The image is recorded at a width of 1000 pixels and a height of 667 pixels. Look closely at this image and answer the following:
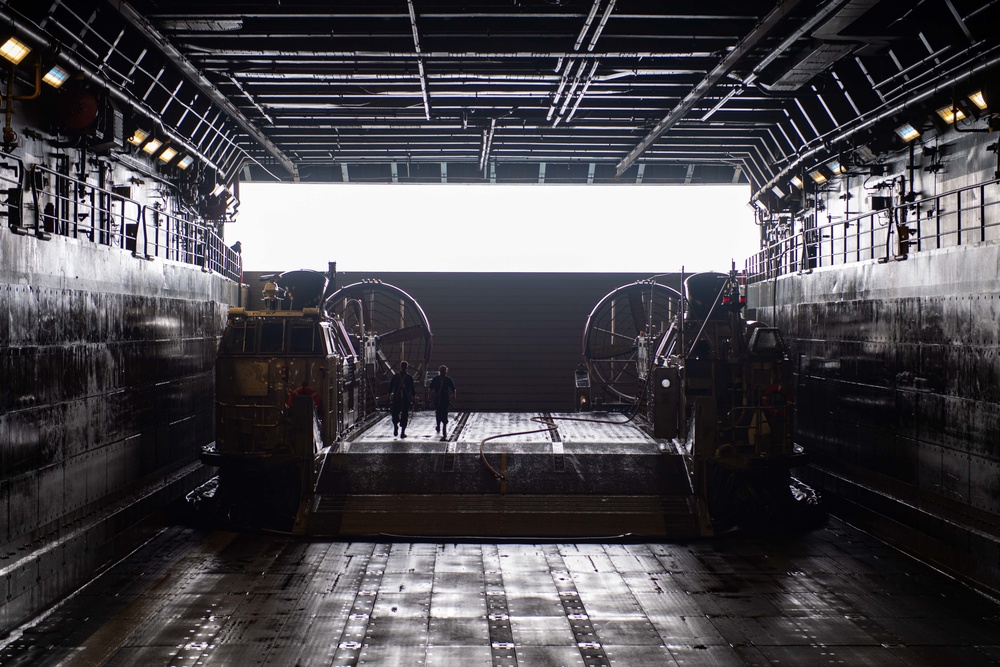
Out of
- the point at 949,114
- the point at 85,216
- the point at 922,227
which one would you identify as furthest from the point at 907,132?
the point at 85,216

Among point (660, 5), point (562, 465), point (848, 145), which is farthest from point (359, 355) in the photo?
point (848, 145)

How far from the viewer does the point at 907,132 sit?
1316 centimetres

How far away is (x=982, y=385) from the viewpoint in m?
9.34

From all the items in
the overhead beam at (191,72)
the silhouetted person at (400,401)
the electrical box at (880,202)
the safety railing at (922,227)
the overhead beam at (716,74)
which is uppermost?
the overhead beam at (191,72)

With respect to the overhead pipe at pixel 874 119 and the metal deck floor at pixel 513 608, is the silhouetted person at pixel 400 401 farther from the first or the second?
the overhead pipe at pixel 874 119

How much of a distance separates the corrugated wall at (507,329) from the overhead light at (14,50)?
1299 cm

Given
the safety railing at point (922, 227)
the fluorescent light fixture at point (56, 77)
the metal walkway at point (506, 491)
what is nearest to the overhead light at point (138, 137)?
the fluorescent light fixture at point (56, 77)

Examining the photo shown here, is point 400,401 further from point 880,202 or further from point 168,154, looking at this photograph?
point 880,202

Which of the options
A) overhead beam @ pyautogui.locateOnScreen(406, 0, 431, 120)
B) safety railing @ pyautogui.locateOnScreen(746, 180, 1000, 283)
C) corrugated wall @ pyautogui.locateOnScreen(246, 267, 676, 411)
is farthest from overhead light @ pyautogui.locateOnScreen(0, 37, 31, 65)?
corrugated wall @ pyautogui.locateOnScreen(246, 267, 676, 411)

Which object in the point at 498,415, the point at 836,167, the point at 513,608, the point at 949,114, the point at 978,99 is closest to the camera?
the point at 513,608

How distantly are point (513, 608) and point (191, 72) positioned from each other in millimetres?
10029

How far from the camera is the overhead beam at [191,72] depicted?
11.3 meters

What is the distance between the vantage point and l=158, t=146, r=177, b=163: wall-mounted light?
15.6 metres

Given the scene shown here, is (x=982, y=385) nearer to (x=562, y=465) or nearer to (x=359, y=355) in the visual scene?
(x=562, y=465)
